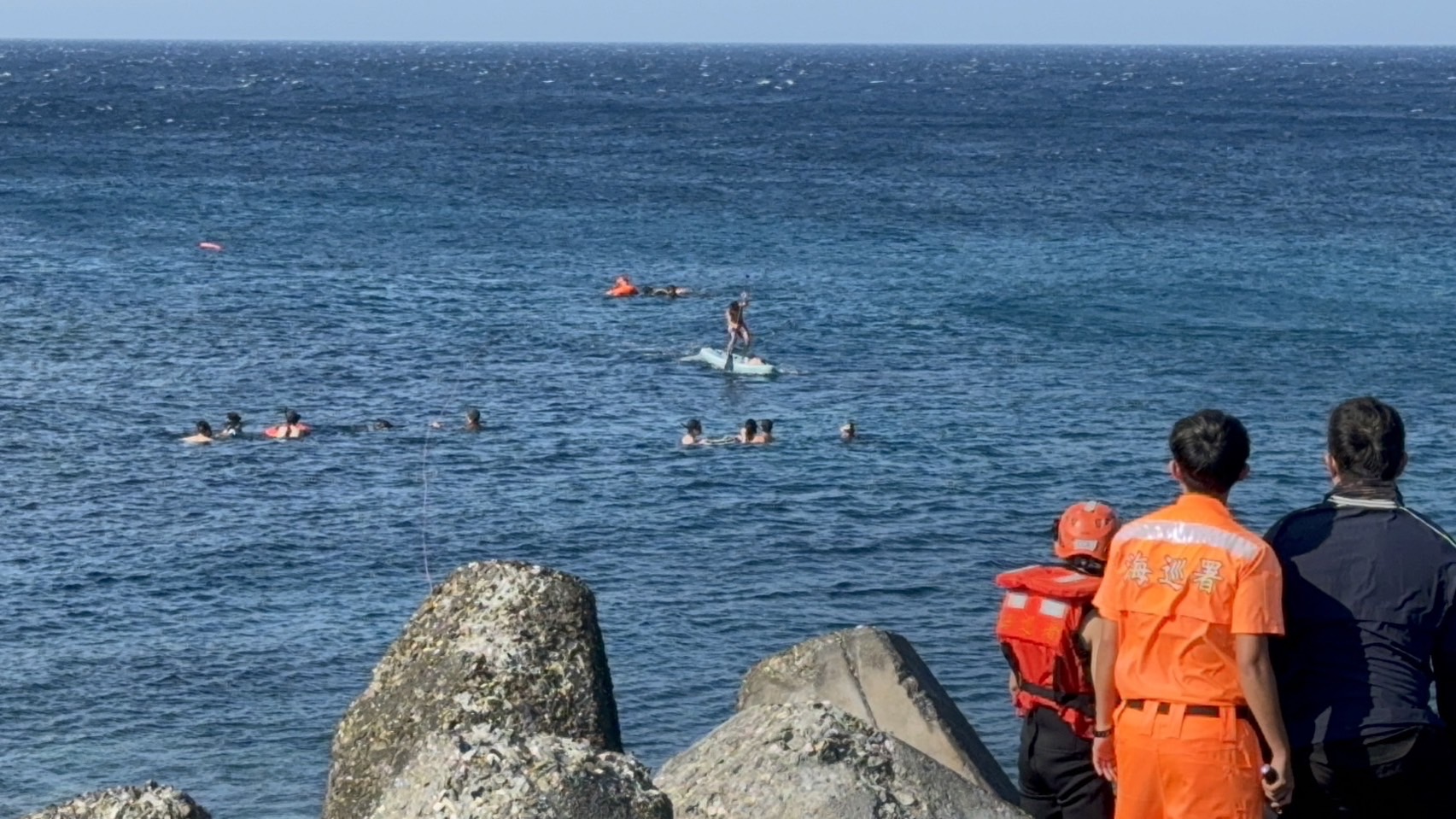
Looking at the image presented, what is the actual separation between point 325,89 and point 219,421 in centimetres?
13306

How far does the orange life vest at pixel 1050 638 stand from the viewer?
6664 millimetres

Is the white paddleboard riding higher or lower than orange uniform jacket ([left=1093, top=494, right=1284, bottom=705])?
lower

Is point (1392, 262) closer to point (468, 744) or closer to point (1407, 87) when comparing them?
point (468, 744)

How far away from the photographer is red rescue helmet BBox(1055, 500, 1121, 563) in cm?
675

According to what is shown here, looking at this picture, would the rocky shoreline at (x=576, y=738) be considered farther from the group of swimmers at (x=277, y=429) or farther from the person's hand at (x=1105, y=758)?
the group of swimmers at (x=277, y=429)

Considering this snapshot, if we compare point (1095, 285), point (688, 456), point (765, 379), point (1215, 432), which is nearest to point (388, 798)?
point (1215, 432)

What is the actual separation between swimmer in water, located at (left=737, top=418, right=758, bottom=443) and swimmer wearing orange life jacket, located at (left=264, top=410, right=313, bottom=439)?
26.6 feet

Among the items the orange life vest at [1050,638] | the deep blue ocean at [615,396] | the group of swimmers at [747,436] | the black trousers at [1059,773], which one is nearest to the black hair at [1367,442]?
the orange life vest at [1050,638]

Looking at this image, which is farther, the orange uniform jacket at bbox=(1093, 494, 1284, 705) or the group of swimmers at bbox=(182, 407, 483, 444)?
the group of swimmers at bbox=(182, 407, 483, 444)

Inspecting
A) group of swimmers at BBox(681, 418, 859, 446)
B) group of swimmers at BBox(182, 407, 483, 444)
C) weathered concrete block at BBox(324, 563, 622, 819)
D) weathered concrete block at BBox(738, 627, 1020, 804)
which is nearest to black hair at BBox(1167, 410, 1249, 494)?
weathered concrete block at BBox(738, 627, 1020, 804)

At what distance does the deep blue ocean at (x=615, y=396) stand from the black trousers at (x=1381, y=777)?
1451 centimetres

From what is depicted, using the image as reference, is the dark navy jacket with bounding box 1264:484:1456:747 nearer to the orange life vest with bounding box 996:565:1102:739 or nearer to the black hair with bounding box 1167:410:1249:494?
the black hair with bounding box 1167:410:1249:494

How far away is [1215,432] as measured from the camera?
620 cm

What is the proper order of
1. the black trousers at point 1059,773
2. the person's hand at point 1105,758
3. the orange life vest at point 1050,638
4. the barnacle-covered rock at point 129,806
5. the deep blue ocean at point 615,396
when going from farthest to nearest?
1. the deep blue ocean at point 615,396
2. the black trousers at point 1059,773
3. the orange life vest at point 1050,638
4. the person's hand at point 1105,758
5. the barnacle-covered rock at point 129,806
